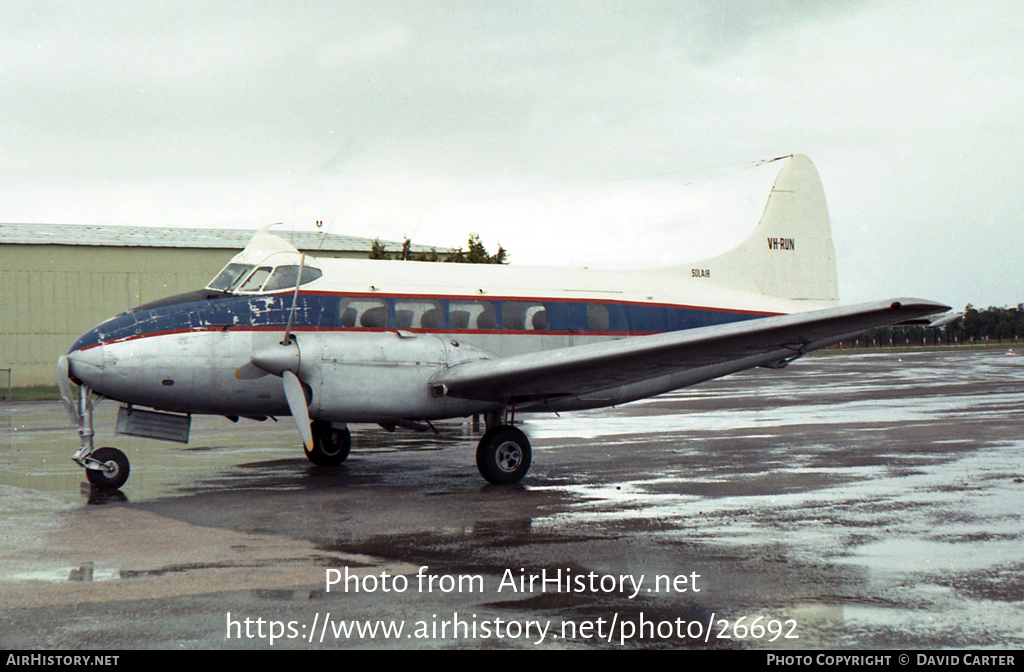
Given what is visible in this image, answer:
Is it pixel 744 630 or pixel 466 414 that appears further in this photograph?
pixel 466 414

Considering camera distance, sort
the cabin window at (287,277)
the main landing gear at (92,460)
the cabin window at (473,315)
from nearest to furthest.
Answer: the main landing gear at (92,460) < the cabin window at (287,277) < the cabin window at (473,315)

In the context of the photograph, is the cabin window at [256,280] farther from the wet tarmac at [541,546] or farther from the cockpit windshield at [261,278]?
the wet tarmac at [541,546]

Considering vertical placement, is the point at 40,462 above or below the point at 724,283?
below

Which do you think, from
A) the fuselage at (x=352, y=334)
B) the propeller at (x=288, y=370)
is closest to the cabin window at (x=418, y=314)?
the fuselage at (x=352, y=334)

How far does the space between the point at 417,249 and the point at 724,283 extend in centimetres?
3639

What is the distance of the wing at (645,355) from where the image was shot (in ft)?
34.4

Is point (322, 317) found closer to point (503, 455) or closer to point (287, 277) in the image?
point (287, 277)

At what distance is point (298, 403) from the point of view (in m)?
12.0

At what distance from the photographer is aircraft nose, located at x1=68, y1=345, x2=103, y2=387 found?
12.2 meters

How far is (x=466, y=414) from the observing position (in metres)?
13.6

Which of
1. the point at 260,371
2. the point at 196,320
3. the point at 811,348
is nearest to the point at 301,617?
the point at 260,371

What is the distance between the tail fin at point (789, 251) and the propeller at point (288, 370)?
8.76m

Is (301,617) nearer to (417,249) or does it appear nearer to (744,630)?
(744,630)

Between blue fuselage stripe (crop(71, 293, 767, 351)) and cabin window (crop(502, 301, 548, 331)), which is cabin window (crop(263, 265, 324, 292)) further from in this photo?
cabin window (crop(502, 301, 548, 331))
